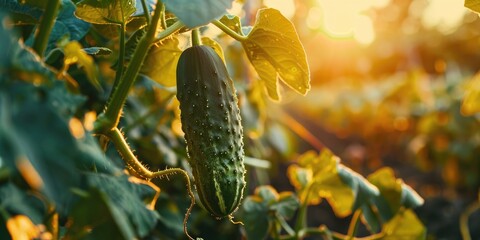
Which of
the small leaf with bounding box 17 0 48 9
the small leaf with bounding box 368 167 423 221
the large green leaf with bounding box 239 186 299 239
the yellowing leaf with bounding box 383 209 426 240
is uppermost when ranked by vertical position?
the small leaf with bounding box 17 0 48 9

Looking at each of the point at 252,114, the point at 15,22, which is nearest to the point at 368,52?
the point at 252,114

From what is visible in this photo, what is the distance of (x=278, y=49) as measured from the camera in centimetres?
79

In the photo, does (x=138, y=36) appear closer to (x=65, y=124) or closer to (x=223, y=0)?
(x=223, y=0)

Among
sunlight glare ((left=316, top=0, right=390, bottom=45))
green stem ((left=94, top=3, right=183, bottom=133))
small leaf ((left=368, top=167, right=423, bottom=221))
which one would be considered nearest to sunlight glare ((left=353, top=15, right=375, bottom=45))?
sunlight glare ((left=316, top=0, right=390, bottom=45))

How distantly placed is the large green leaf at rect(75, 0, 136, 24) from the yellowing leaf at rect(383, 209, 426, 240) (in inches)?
33.6

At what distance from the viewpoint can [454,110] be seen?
409 centimetres

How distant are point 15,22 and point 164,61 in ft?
0.74

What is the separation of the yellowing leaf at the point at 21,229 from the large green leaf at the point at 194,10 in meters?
0.30

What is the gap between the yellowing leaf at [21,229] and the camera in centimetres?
65

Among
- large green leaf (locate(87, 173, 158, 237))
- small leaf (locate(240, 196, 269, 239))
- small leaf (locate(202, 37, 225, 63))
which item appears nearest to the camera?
large green leaf (locate(87, 173, 158, 237))

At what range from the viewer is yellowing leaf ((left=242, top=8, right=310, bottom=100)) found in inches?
30.3

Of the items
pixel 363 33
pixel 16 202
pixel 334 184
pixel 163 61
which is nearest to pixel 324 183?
pixel 334 184

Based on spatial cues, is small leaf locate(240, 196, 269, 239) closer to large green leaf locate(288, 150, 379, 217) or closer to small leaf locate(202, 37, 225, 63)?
large green leaf locate(288, 150, 379, 217)

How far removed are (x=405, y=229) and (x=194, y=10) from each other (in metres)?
1.01
